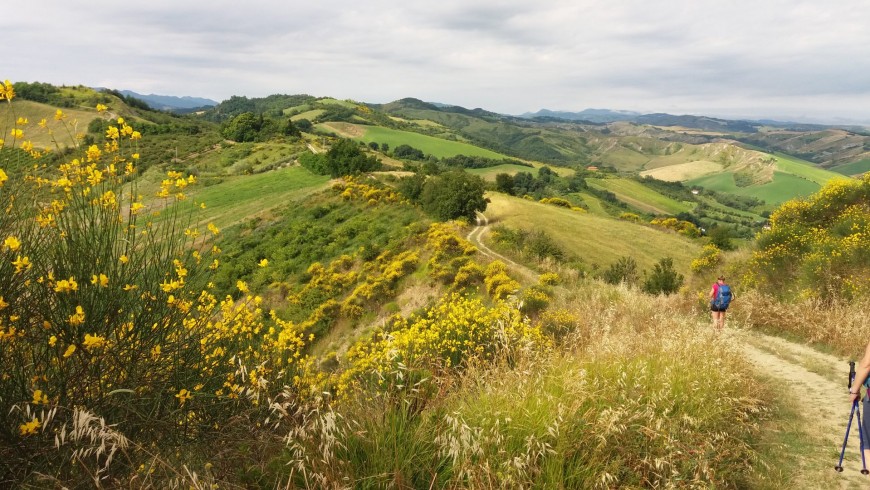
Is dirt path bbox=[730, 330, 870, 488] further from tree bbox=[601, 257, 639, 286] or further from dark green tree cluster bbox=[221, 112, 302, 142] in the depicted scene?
dark green tree cluster bbox=[221, 112, 302, 142]

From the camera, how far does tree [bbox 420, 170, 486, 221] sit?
34.2 metres

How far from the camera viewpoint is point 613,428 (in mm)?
3949

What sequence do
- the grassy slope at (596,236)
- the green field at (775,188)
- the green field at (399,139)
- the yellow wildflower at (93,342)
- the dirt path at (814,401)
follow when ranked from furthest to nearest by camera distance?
the green field at (399,139), the green field at (775,188), the grassy slope at (596,236), the dirt path at (814,401), the yellow wildflower at (93,342)

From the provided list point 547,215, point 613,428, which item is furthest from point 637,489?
point 547,215

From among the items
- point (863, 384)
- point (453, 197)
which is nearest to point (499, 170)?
point (453, 197)

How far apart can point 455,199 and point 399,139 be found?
12277cm

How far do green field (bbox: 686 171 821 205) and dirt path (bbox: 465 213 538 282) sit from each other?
134364mm

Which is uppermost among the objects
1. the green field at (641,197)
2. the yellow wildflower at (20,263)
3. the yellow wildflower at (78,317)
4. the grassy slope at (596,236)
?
the yellow wildflower at (20,263)

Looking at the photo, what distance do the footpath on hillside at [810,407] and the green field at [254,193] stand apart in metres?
47.5

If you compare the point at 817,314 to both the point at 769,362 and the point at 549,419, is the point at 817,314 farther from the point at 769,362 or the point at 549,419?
the point at 549,419

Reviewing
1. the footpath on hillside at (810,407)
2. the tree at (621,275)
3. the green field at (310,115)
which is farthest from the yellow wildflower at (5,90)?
the green field at (310,115)

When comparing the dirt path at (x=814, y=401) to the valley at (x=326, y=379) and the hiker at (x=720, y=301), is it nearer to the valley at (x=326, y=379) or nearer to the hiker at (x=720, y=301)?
the valley at (x=326, y=379)

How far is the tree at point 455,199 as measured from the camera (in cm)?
3422

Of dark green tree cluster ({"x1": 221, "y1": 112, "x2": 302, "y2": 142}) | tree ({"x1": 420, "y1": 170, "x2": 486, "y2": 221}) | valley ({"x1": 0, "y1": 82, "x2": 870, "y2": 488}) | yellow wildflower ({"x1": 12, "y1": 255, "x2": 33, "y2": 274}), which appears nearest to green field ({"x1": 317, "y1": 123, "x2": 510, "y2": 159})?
dark green tree cluster ({"x1": 221, "y1": 112, "x2": 302, "y2": 142})
